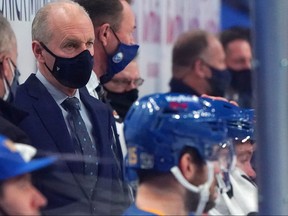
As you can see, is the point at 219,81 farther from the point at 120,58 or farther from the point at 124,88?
the point at 120,58

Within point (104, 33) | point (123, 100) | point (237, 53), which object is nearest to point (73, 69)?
point (104, 33)

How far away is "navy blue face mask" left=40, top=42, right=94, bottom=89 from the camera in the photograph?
11.4ft

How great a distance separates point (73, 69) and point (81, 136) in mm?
260

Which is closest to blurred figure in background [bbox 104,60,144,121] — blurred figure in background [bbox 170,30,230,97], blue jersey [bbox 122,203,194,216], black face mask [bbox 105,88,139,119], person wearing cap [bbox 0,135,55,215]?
black face mask [bbox 105,88,139,119]

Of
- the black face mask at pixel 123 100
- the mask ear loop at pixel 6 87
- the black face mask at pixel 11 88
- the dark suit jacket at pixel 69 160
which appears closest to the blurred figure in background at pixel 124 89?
the black face mask at pixel 123 100

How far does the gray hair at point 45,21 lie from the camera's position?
3.51 m

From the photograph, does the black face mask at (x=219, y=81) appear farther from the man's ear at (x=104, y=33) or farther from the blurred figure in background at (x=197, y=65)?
the man's ear at (x=104, y=33)

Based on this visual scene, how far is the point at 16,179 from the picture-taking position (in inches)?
102

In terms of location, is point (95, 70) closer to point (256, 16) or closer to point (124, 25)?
point (124, 25)

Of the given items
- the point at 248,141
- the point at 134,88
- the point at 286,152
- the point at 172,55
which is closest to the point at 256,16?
the point at 286,152

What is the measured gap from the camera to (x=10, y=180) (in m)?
2.56

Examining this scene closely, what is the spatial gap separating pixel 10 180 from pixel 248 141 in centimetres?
98

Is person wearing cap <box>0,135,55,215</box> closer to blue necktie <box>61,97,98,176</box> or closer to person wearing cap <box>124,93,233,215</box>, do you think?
person wearing cap <box>124,93,233,215</box>

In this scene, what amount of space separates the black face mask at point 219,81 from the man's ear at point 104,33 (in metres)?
0.49
